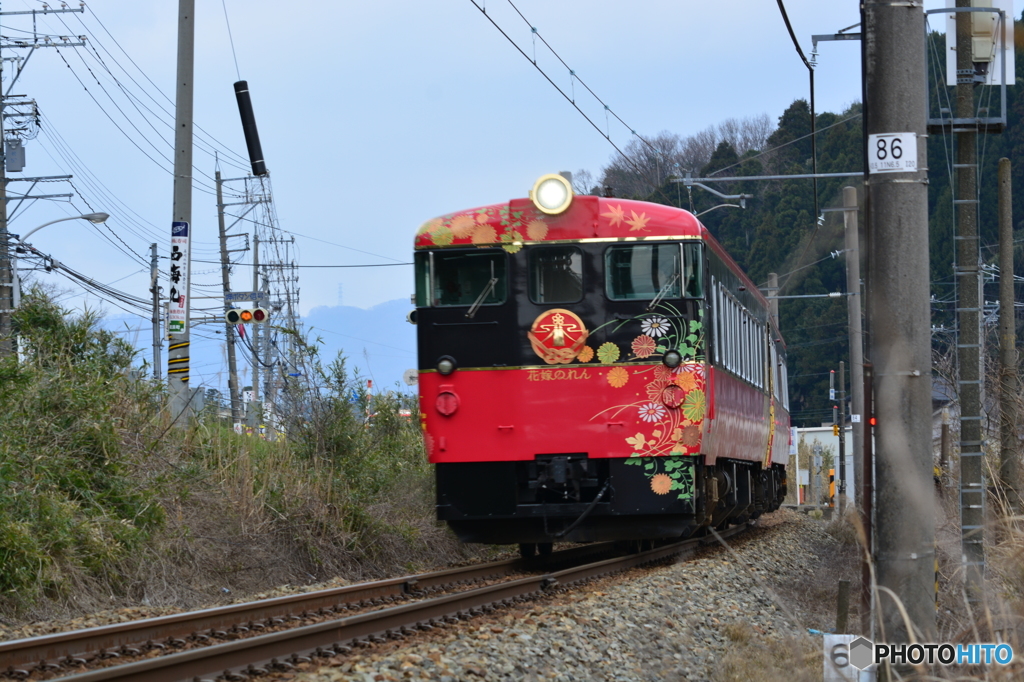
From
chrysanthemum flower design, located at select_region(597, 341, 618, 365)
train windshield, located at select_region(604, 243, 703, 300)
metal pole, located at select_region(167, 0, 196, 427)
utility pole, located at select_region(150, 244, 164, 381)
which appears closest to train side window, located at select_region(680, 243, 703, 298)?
train windshield, located at select_region(604, 243, 703, 300)

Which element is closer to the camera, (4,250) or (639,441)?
(639,441)

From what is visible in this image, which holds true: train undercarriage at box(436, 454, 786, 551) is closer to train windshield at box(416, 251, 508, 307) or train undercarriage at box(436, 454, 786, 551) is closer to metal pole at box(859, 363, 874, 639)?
train windshield at box(416, 251, 508, 307)

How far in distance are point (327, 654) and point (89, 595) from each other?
3104 mm

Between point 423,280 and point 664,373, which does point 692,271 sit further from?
point 423,280

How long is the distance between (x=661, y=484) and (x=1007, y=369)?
484cm

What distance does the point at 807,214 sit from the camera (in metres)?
49.0

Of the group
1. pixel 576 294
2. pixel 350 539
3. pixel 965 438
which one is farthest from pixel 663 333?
pixel 350 539

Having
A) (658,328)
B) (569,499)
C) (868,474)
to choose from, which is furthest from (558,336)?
(868,474)

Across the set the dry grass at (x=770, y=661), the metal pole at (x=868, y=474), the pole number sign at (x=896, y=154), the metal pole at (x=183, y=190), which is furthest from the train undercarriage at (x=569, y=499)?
the pole number sign at (x=896, y=154)

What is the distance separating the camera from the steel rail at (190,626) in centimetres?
599

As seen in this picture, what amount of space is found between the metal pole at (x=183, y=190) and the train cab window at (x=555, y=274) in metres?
4.35

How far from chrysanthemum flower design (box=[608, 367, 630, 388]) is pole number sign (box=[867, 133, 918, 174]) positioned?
183 inches

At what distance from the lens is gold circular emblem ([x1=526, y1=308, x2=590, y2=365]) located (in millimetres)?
9812

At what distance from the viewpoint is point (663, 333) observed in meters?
9.76
